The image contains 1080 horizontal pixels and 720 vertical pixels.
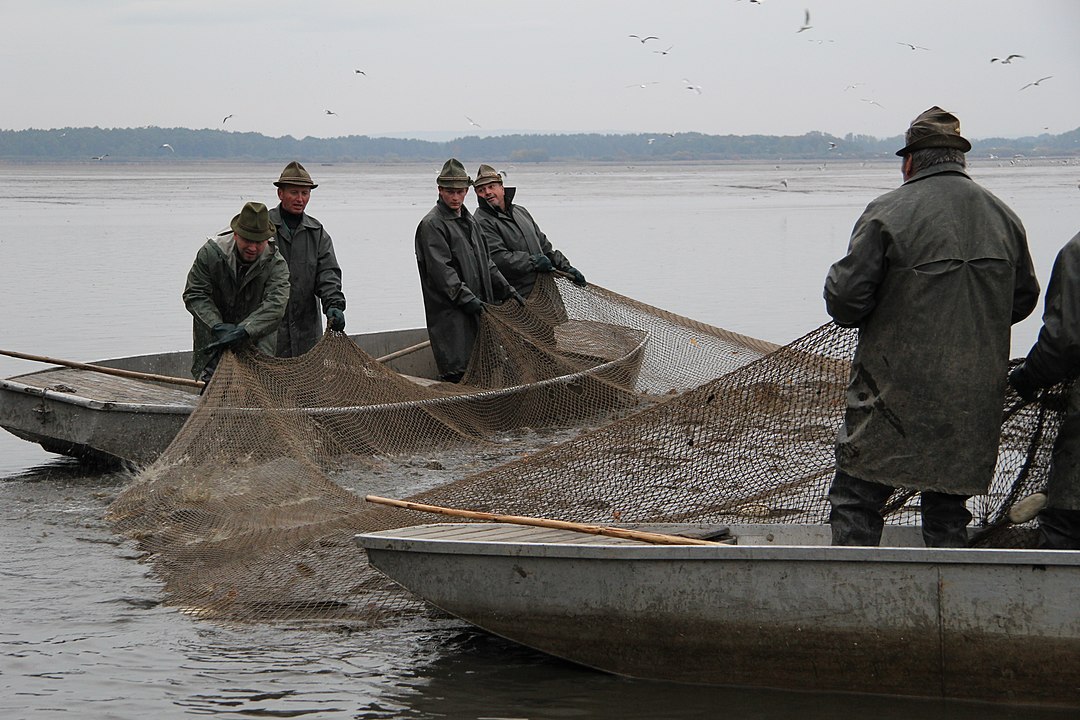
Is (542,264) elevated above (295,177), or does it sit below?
below

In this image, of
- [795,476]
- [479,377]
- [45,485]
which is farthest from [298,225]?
[795,476]

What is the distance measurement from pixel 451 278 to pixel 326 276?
0.95 m

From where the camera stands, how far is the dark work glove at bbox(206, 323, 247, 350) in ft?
24.2

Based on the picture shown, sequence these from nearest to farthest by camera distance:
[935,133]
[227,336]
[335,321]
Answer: [935,133], [227,336], [335,321]

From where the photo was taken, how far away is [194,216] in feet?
120

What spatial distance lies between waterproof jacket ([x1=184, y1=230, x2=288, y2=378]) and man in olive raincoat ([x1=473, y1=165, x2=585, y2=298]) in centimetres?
262

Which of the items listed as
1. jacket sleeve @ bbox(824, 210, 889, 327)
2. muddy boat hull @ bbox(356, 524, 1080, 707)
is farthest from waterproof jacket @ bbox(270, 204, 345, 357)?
jacket sleeve @ bbox(824, 210, 889, 327)

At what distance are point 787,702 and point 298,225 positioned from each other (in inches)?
198

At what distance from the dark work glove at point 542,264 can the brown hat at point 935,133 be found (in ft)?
18.5

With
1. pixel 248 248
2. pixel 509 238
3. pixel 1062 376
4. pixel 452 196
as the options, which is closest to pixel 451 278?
pixel 452 196

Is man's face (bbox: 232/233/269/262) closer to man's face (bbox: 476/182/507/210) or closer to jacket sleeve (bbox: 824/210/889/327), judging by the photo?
man's face (bbox: 476/182/507/210)

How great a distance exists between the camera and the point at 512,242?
10.4m

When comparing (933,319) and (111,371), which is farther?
(111,371)

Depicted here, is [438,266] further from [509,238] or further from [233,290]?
[233,290]
